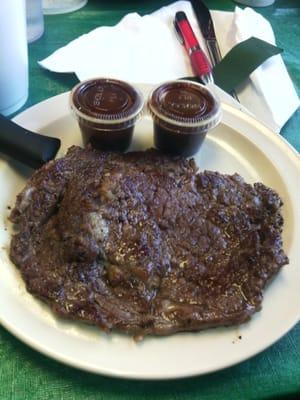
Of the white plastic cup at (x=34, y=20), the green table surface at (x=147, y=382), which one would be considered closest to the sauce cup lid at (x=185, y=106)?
the green table surface at (x=147, y=382)

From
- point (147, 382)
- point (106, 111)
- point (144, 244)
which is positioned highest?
point (106, 111)

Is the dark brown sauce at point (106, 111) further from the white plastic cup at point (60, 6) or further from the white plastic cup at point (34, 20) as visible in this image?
the white plastic cup at point (60, 6)

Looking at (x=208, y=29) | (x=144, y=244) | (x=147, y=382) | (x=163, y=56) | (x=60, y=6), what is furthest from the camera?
(x=60, y=6)

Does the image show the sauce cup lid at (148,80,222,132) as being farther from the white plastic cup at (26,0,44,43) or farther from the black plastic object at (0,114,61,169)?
the white plastic cup at (26,0,44,43)

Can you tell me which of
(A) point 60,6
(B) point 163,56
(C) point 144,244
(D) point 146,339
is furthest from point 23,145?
(A) point 60,6

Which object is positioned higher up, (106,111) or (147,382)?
(106,111)

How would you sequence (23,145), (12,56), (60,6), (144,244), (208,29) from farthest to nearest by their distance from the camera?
(60,6) < (208,29) < (12,56) < (23,145) < (144,244)

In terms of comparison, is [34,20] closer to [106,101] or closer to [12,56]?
[12,56]

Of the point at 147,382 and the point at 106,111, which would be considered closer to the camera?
the point at 147,382

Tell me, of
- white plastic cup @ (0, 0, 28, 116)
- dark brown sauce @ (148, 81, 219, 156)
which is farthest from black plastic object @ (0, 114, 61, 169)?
dark brown sauce @ (148, 81, 219, 156)
